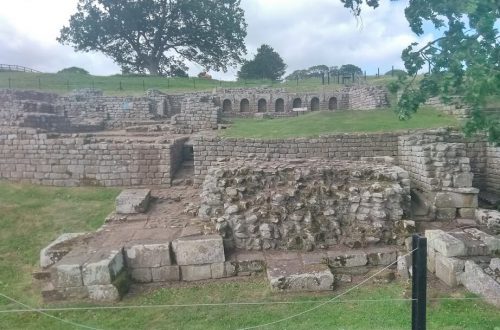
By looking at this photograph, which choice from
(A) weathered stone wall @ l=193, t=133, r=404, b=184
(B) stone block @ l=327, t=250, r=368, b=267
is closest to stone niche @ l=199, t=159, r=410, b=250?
(B) stone block @ l=327, t=250, r=368, b=267

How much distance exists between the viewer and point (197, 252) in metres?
8.19

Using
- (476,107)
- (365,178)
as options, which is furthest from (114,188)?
(476,107)

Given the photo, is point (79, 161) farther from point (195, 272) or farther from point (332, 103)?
point (332, 103)

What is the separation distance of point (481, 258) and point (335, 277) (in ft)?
8.05

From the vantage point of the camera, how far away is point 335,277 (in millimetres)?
7844

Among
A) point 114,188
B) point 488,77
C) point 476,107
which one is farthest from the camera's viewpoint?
point 114,188

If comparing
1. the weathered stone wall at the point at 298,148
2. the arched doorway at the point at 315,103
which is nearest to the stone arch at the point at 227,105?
the arched doorway at the point at 315,103

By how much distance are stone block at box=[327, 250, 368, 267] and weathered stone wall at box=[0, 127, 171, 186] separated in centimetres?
704

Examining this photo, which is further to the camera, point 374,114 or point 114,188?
point 374,114

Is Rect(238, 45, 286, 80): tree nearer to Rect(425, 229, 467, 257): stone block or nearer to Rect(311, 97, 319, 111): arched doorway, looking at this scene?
Rect(311, 97, 319, 111): arched doorway

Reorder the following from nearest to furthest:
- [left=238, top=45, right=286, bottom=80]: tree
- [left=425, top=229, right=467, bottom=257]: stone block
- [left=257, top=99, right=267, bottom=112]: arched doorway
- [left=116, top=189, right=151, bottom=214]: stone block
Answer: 1. [left=425, top=229, right=467, bottom=257]: stone block
2. [left=116, top=189, right=151, bottom=214]: stone block
3. [left=257, top=99, right=267, bottom=112]: arched doorway
4. [left=238, top=45, right=286, bottom=80]: tree

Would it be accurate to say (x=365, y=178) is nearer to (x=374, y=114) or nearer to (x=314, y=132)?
(x=314, y=132)

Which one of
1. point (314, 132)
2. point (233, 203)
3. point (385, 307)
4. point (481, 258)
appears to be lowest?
point (385, 307)

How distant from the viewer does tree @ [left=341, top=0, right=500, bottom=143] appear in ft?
18.5
